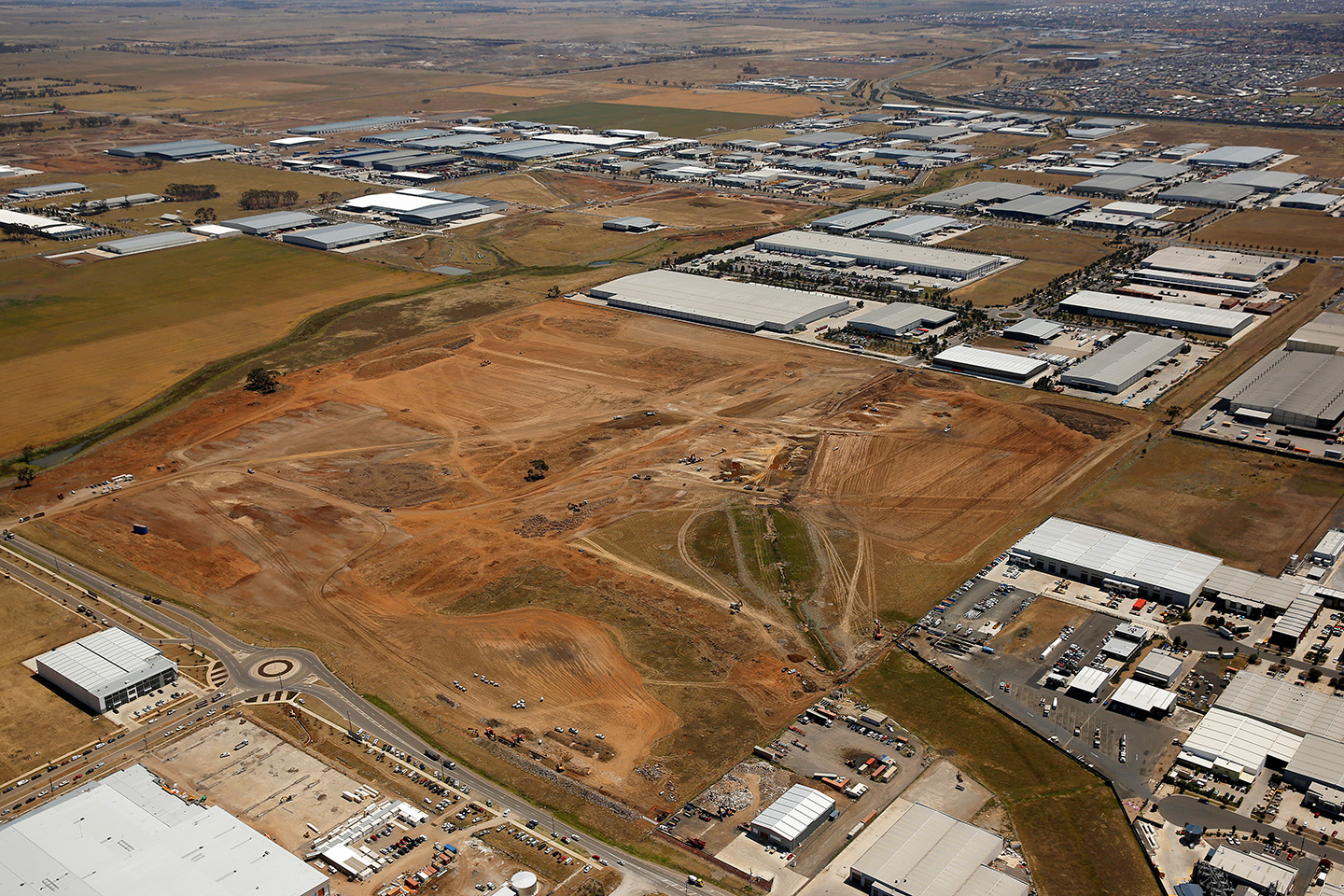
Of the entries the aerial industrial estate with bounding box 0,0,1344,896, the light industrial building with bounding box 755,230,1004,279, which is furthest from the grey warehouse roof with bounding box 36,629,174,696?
the light industrial building with bounding box 755,230,1004,279

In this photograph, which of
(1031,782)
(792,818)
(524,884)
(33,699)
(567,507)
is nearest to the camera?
(524,884)

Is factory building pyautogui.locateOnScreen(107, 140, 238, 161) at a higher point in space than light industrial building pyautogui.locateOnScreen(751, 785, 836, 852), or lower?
higher

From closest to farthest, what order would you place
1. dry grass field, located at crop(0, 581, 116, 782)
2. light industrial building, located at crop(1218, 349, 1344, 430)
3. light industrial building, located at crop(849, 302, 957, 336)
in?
1. dry grass field, located at crop(0, 581, 116, 782)
2. light industrial building, located at crop(1218, 349, 1344, 430)
3. light industrial building, located at crop(849, 302, 957, 336)

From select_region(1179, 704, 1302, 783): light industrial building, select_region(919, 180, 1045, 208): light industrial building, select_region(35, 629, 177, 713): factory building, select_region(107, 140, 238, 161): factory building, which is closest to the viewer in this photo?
select_region(1179, 704, 1302, 783): light industrial building

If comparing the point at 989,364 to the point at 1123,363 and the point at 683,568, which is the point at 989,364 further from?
the point at 683,568

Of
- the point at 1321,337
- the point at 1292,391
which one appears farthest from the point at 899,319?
the point at 1321,337

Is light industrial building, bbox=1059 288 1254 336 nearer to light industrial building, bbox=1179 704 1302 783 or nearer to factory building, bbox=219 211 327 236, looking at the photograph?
light industrial building, bbox=1179 704 1302 783
